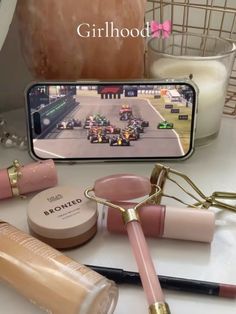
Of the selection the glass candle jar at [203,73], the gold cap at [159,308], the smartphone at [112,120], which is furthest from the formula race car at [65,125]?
the gold cap at [159,308]

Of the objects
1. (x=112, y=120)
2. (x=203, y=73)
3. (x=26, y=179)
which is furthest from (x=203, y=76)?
(x=26, y=179)

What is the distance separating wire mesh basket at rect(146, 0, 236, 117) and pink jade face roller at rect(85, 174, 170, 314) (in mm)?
244

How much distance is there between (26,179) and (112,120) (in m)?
0.10

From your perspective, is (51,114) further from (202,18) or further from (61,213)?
(202,18)

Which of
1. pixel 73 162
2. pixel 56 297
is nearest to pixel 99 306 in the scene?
pixel 56 297

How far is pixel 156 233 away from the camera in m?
0.35

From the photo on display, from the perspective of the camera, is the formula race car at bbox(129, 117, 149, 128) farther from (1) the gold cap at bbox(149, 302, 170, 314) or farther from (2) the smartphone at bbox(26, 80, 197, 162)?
(1) the gold cap at bbox(149, 302, 170, 314)

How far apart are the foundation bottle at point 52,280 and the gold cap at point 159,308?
0.03 m

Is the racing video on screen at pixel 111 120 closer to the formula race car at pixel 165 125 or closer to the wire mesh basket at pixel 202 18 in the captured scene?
the formula race car at pixel 165 125

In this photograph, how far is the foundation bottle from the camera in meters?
0.28

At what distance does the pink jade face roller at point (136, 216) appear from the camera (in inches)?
Result: 11.2

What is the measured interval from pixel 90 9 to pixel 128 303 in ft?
0.92

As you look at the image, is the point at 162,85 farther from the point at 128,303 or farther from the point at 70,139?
the point at 128,303

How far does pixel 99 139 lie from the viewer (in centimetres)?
45
